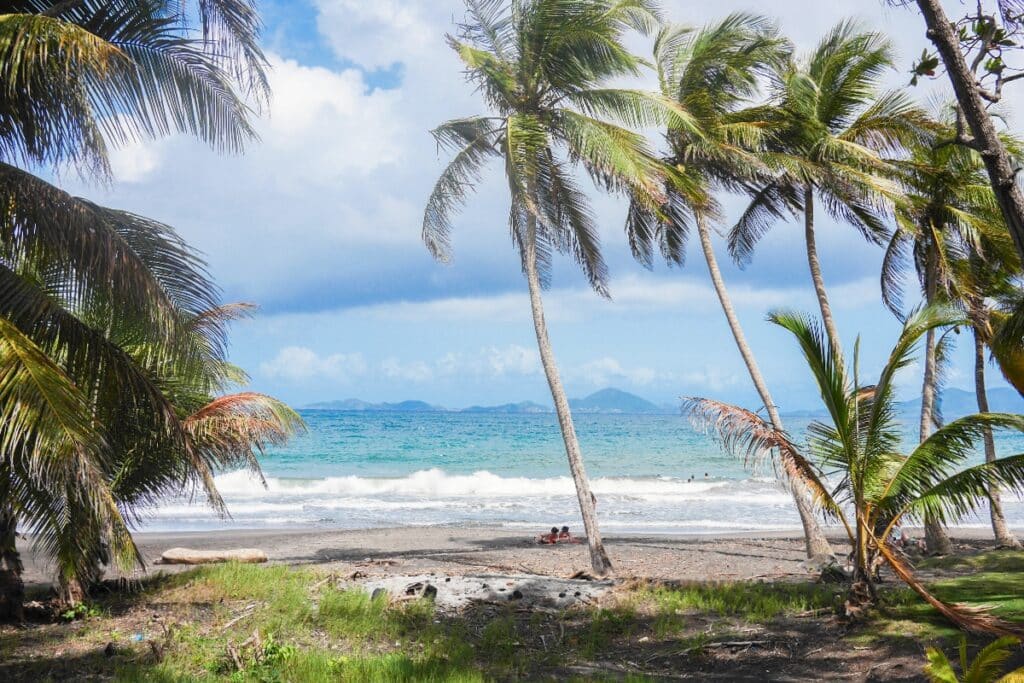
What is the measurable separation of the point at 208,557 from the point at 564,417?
6.12 metres

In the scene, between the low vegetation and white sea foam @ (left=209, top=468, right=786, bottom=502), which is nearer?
the low vegetation

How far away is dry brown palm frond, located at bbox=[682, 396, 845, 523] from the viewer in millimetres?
9164

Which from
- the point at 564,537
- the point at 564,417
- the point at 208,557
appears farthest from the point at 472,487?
the point at 564,417

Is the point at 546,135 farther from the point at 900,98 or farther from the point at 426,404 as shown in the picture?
the point at 426,404

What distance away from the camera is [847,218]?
14648 mm

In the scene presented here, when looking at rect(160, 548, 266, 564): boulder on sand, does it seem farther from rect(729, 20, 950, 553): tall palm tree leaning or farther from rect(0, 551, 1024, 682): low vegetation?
rect(729, 20, 950, 553): tall palm tree leaning

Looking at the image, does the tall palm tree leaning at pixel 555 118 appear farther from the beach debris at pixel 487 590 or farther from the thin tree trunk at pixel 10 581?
the thin tree trunk at pixel 10 581

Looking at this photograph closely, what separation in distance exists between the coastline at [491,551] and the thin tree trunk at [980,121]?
7.73 meters

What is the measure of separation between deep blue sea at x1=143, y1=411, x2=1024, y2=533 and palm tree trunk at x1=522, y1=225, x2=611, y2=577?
2982mm

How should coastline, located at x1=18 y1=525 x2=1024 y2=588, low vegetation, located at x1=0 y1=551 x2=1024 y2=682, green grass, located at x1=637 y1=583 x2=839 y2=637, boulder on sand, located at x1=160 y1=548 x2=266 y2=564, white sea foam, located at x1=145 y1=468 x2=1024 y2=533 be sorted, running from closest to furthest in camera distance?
low vegetation, located at x1=0 y1=551 x2=1024 y2=682
green grass, located at x1=637 y1=583 x2=839 y2=637
coastline, located at x1=18 y1=525 x2=1024 y2=588
boulder on sand, located at x1=160 y1=548 x2=266 y2=564
white sea foam, located at x1=145 y1=468 x2=1024 y2=533

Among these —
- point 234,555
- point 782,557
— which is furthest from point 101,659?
point 782,557

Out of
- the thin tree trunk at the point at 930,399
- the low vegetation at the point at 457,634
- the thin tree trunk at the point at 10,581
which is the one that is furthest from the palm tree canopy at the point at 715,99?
the thin tree trunk at the point at 10,581

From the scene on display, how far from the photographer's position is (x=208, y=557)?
13.4 meters

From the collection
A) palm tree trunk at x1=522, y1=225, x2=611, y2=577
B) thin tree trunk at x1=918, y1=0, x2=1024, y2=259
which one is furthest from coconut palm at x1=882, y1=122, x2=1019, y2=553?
thin tree trunk at x1=918, y1=0, x2=1024, y2=259
